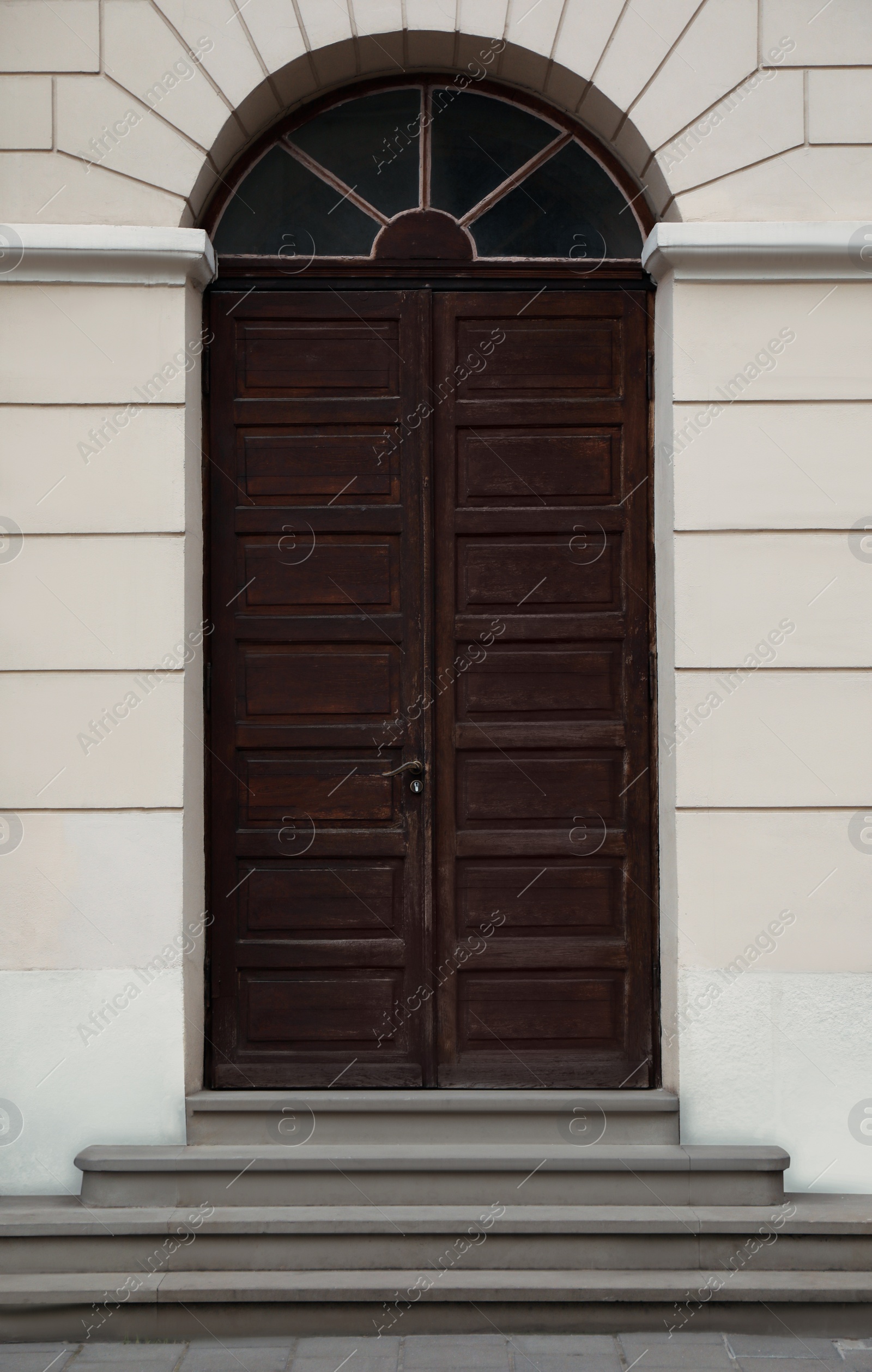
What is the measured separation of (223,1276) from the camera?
376 cm

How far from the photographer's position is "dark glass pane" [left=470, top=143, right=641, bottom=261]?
4570 millimetres

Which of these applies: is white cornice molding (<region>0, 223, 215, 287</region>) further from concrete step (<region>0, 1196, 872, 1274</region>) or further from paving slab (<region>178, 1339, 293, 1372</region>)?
paving slab (<region>178, 1339, 293, 1372</region>)

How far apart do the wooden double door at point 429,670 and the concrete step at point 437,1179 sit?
1.81 ft

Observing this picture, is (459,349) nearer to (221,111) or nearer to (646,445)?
(646,445)

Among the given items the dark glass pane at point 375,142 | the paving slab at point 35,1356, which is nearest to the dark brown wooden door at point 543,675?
the dark glass pane at point 375,142

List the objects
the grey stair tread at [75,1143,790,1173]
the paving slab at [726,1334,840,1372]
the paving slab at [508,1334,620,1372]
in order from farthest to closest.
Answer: the grey stair tread at [75,1143,790,1173], the paving slab at [726,1334,840,1372], the paving slab at [508,1334,620,1372]

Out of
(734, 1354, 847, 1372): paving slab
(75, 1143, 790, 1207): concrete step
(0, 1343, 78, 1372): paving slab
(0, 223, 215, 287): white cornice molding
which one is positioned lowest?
(0, 1343, 78, 1372): paving slab

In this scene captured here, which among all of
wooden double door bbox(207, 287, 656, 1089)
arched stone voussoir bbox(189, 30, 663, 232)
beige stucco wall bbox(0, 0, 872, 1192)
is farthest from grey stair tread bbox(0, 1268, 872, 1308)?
arched stone voussoir bbox(189, 30, 663, 232)

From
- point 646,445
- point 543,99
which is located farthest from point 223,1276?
point 543,99

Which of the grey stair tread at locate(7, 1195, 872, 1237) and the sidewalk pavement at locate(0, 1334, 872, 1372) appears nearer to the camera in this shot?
the sidewalk pavement at locate(0, 1334, 872, 1372)

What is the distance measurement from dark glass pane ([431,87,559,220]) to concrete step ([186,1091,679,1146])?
3972mm

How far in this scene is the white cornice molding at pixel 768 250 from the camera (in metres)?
4.21

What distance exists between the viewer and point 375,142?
4.59m

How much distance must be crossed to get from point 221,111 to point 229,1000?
3886 mm
